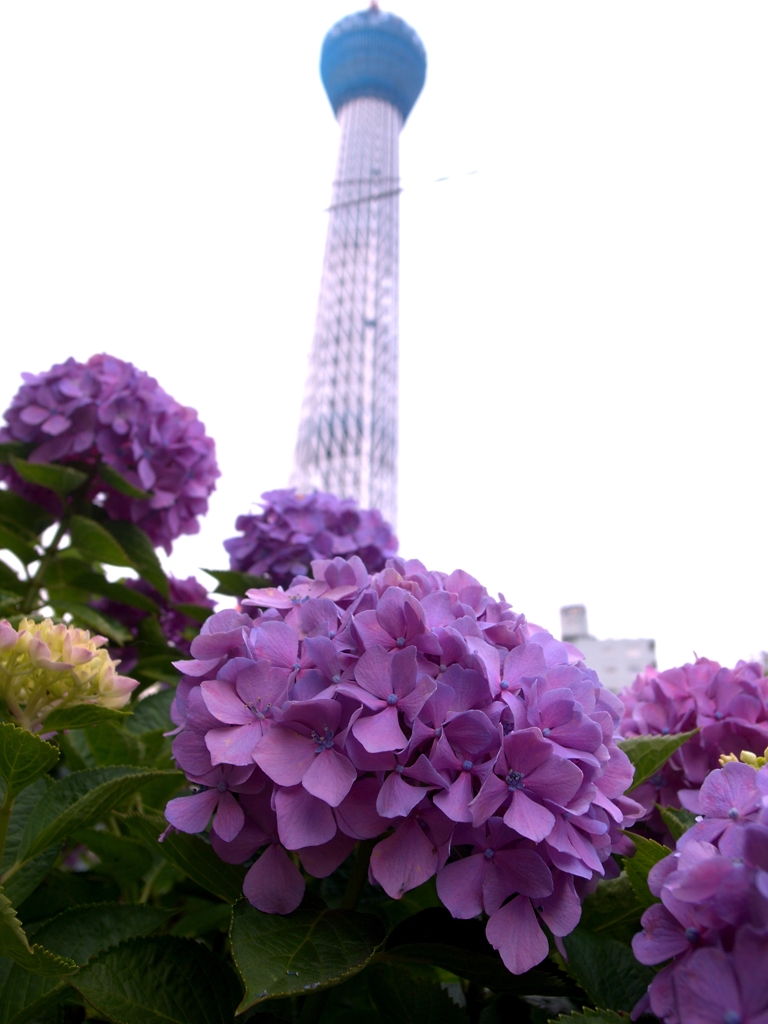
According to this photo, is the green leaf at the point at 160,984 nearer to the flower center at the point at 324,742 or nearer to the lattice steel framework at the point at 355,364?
the flower center at the point at 324,742

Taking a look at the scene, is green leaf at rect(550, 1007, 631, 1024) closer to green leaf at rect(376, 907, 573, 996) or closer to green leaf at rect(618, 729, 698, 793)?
green leaf at rect(376, 907, 573, 996)

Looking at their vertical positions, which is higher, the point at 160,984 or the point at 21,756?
the point at 21,756

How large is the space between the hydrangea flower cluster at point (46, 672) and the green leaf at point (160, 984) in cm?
21

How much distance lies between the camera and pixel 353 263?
29781mm

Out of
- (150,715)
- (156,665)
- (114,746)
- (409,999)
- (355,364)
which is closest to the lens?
(409,999)

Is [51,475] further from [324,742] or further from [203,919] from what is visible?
[324,742]

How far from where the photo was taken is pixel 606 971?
0.56m

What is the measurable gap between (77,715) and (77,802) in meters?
0.08

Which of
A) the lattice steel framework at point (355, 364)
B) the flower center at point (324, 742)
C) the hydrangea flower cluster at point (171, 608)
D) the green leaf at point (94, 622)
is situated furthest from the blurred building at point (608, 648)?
the lattice steel framework at point (355, 364)

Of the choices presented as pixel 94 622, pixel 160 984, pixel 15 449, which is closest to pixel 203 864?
Answer: pixel 160 984

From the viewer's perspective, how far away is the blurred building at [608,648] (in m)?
3.46

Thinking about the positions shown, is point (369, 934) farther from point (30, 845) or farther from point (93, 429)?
point (93, 429)

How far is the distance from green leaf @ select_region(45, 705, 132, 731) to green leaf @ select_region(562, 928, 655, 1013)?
40 cm

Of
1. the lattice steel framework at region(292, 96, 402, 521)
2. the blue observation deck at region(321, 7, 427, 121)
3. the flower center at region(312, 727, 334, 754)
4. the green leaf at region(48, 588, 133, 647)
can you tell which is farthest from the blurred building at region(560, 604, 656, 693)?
the blue observation deck at region(321, 7, 427, 121)
